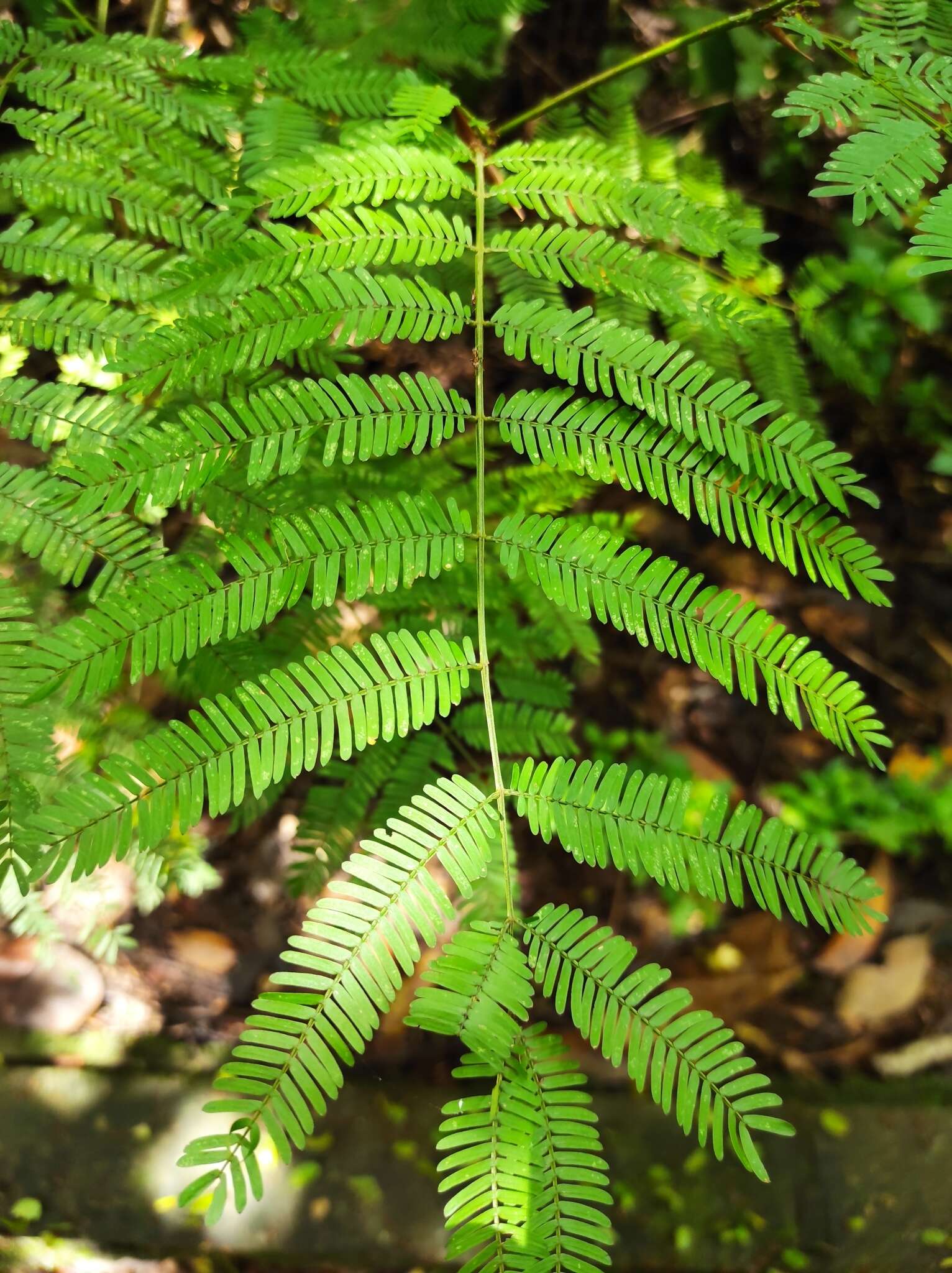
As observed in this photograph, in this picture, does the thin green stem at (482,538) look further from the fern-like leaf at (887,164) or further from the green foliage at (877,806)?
the green foliage at (877,806)

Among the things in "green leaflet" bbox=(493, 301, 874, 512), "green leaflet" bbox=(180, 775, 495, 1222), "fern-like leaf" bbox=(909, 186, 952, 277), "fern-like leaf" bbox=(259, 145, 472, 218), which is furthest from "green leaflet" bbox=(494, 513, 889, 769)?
"fern-like leaf" bbox=(259, 145, 472, 218)

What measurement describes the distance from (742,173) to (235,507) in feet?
8.99

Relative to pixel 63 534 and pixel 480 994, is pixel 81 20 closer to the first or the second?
pixel 63 534

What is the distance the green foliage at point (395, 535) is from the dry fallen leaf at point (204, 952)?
2.44 feet

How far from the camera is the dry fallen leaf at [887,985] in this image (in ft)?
10.4

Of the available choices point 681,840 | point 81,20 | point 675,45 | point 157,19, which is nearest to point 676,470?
point 681,840

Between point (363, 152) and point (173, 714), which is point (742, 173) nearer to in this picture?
point (363, 152)

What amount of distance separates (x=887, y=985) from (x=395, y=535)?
2880 mm

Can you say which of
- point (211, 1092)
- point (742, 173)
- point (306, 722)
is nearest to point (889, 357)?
point (742, 173)

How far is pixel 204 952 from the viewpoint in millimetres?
3066


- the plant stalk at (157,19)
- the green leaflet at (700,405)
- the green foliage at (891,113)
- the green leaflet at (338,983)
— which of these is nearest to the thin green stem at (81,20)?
the plant stalk at (157,19)

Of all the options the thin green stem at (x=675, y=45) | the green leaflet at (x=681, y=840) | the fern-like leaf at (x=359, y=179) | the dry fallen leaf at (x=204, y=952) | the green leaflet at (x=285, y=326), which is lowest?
the dry fallen leaf at (x=204, y=952)

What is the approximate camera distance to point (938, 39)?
1826mm

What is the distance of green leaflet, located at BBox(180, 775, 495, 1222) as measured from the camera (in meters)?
1.09
